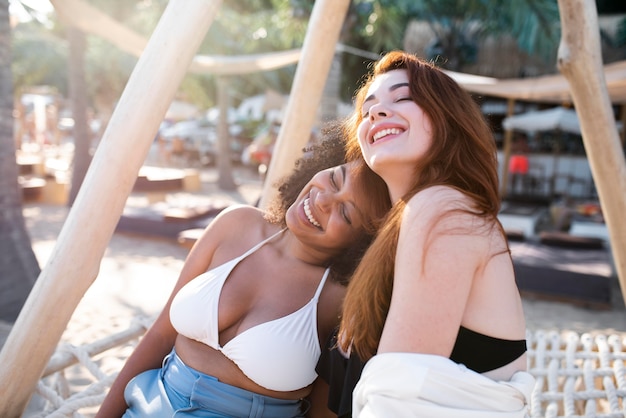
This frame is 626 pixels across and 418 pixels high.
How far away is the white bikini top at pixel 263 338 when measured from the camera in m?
1.54

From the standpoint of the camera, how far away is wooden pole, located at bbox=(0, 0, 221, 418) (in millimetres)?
1652

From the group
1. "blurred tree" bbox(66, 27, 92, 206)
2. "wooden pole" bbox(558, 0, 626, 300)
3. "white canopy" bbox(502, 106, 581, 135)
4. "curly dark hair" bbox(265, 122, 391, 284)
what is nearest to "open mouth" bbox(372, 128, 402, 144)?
"curly dark hair" bbox(265, 122, 391, 284)

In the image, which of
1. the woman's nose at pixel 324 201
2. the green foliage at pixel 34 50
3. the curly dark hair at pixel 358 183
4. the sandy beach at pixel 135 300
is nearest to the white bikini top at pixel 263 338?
the curly dark hair at pixel 358 183

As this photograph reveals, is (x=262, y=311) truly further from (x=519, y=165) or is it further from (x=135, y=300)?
(x=519, y=165)

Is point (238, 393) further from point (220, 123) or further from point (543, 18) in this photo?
point (543, 18)

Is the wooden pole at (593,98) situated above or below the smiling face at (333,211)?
above

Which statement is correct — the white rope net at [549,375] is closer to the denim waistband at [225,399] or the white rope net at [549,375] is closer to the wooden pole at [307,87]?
the denim waistband at [225,399]

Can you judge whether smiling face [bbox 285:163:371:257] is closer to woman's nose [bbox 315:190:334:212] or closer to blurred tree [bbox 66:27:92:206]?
woman's nose [bbox 315:190:334:212]

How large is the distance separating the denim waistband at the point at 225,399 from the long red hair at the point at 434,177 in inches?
17.4

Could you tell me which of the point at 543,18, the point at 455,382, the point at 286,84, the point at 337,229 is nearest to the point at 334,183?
the point at 337,229

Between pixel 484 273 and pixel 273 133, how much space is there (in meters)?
14.1

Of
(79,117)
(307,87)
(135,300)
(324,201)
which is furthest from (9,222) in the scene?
(79,117)

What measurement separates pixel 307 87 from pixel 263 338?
5.45 ft

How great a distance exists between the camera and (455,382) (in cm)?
104
